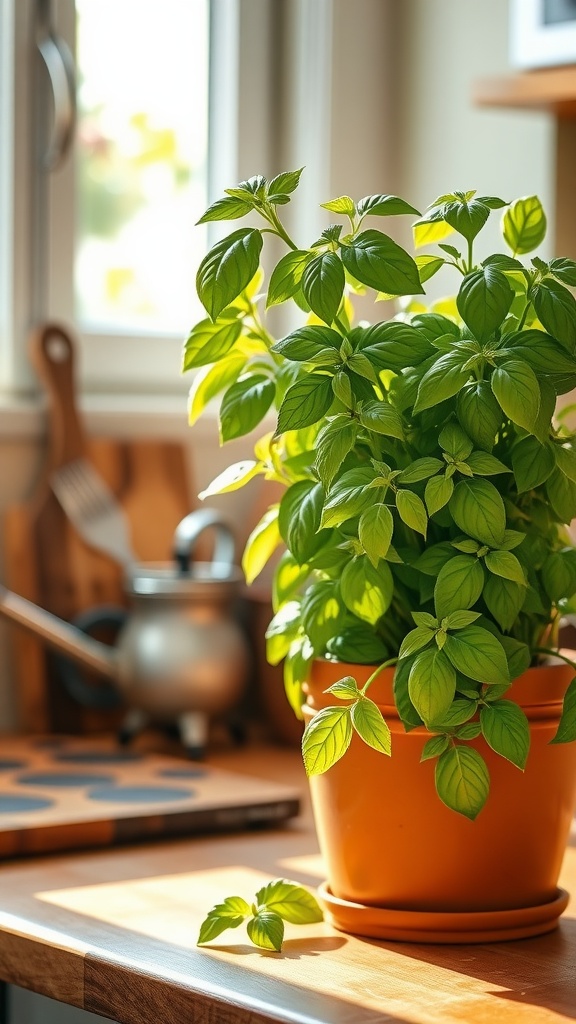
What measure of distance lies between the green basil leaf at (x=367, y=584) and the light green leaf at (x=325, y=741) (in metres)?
0.07

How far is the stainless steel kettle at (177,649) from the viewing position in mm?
1466

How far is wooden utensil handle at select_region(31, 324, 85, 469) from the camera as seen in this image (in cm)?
159

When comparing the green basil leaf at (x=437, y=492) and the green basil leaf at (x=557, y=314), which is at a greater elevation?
the green basil leaf at (x=557, y=314)

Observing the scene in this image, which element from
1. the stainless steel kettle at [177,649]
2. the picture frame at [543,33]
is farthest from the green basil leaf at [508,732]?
the picture frame at [543,33]

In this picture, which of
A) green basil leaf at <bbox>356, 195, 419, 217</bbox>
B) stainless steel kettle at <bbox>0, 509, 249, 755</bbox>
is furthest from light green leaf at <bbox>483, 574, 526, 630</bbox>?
stainless steel kettle at <bbox>0, 509, 249, 755</bbox>

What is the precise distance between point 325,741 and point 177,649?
2.42 feet

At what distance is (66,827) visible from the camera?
3.56 ft

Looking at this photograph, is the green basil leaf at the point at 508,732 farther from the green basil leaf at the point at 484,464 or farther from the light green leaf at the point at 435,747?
the green basil leaf at the point at 484,464

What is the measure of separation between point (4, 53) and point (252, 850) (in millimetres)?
1007

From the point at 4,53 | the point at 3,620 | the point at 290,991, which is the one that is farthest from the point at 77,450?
the point at 290,991

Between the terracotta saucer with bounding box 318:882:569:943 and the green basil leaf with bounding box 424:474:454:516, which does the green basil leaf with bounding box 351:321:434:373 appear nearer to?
the green basil leaf with bounding box 424:474:454:516

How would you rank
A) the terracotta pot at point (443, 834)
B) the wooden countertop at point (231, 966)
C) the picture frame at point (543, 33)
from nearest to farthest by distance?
the wooden countertop at point (231, 966)
the terracotta pot at point (443, 834)
the picture frame at point (543, 33)

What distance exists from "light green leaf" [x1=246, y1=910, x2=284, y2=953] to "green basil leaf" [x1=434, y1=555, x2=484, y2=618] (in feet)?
A: 0.68

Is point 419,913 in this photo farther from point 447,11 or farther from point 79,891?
point 447,11
